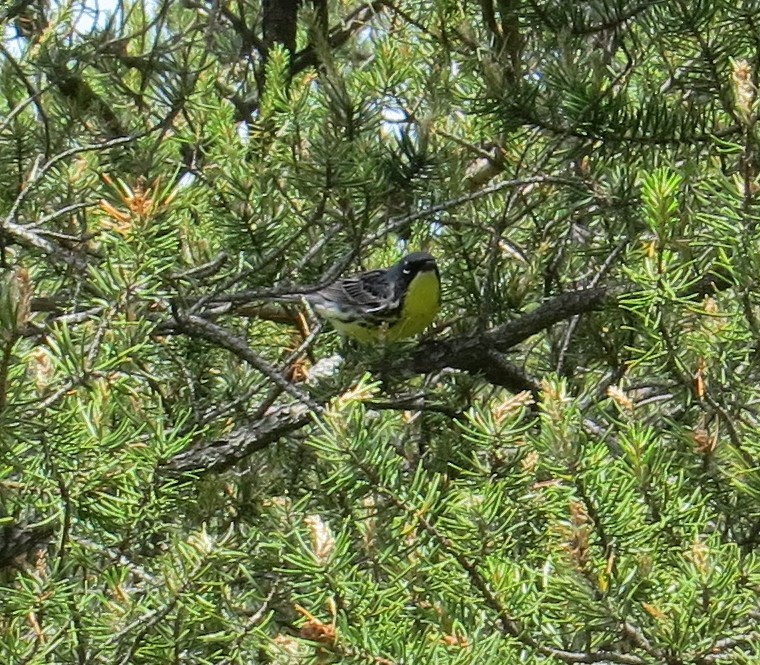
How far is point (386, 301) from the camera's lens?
291cm

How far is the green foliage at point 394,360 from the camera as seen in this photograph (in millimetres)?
1140

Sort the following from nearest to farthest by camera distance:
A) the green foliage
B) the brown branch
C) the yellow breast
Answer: the green foliage → the brown branch → the yellow breast

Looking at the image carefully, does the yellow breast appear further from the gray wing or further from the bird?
the gray wing

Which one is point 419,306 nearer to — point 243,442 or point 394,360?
point 394,360

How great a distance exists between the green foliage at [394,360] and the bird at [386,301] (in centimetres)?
6

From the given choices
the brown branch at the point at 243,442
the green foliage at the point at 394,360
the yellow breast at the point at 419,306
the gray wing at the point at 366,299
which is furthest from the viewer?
the gray wing at the point at 366,299

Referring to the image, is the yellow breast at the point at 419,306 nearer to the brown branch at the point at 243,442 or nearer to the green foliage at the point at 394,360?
the green foliage at the point at 394,360

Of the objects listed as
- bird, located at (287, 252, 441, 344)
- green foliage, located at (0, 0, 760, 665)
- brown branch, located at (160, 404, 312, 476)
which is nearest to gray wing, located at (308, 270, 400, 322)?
bird, located at (287, 252, 441, 344)

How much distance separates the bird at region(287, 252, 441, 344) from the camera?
2.40m

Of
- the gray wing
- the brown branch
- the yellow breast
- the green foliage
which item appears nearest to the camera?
the green foliage

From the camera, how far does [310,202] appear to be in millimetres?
1992

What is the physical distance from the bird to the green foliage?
0.06 meters

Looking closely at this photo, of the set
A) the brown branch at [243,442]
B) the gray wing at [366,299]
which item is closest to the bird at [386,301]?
the gray wing at [366,299]

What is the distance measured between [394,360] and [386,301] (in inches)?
29.2
